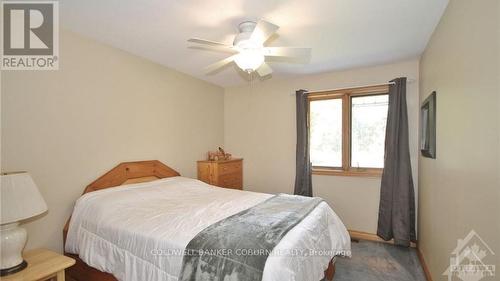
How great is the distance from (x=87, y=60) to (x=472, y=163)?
10.5 feet

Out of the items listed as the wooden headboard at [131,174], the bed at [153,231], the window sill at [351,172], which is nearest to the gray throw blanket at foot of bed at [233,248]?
the bed at [153,231]

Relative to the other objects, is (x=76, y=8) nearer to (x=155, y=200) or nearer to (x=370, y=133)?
(x=155, y=200)

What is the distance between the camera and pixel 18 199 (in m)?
1.54

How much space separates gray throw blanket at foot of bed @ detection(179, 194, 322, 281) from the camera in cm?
134

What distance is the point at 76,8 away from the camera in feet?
6.18

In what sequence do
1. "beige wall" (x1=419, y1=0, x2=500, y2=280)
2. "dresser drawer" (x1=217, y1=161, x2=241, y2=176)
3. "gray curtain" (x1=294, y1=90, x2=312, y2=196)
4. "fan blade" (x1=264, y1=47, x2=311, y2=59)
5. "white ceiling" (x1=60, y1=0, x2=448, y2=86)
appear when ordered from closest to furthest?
"beige wall" (x1=419, y1=0, x2=500, y2=280)
"white ceiling" (x1=60, y1=0, x2=448, y2=86)
"fan blade" (x1=264, y1=47, x2=311, y2=59)
"gray curtain" (x1=294, y1=90, x2=312, y2=196)
"dresser drawer" (x1=217, y1=161, x2=241, y2=176)

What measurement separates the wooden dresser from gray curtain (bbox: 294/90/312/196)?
1053 mm

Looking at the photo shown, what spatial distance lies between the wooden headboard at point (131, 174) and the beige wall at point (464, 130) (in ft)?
9.78

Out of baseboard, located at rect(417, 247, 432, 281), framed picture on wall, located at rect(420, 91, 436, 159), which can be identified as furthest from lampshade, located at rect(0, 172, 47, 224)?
baseboard, located at rect(417, 247, 432, 281)

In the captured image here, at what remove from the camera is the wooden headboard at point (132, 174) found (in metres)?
2.48

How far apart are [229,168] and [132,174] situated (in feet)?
5.14

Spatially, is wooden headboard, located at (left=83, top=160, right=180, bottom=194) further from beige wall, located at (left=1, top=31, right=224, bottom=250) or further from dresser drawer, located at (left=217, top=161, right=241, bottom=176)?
dresser drawer, located at (left=217, top=161, right=241, bottom=176)

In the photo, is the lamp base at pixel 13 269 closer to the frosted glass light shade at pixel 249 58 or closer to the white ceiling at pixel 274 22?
the white ceiling at pixel 274 22

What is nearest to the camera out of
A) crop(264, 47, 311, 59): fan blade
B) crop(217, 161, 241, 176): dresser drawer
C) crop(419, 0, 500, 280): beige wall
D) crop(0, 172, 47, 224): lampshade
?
crop(419, 0, 500, 280): beige wall
